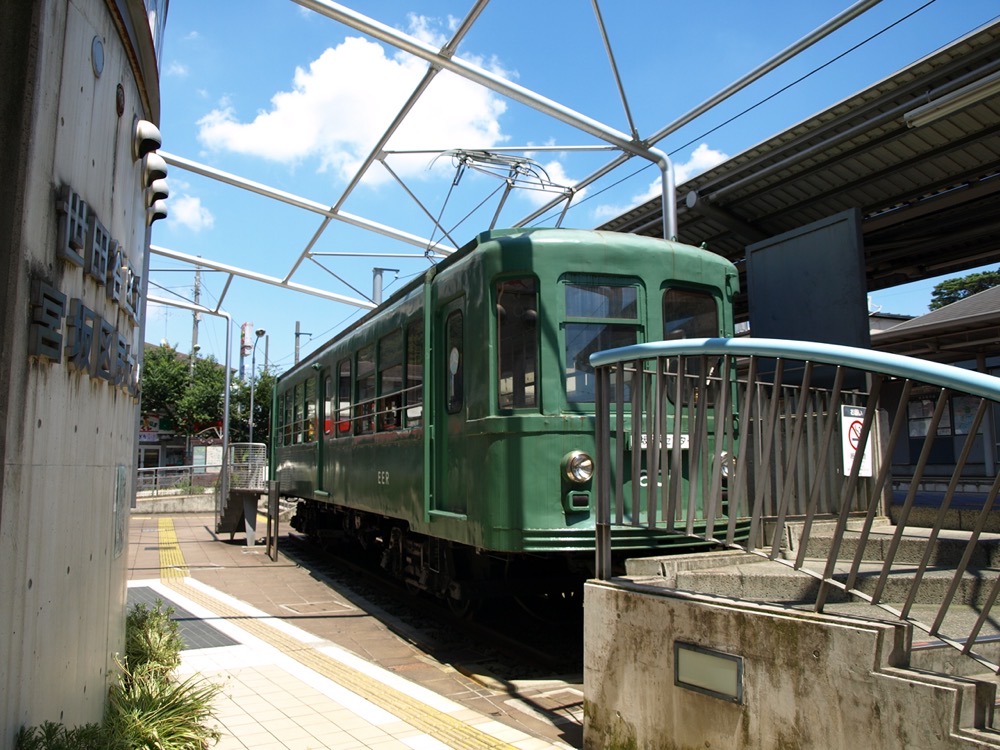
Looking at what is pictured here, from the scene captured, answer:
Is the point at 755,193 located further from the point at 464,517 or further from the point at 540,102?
the point at 464,517

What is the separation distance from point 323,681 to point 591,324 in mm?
3247

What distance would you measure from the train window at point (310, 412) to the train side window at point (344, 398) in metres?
1.42

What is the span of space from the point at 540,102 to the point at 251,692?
5487 millimetres

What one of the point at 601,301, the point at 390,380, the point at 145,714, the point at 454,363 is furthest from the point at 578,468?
the point at 390,380

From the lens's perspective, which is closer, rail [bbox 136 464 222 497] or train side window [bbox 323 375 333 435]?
train side window [bbox 323 375 333 435]

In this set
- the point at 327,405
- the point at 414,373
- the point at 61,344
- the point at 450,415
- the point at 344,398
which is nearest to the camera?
the point at 61,344

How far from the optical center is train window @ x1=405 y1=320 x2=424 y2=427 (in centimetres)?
730

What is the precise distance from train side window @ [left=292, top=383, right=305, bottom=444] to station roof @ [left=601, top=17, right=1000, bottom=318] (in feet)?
20.0

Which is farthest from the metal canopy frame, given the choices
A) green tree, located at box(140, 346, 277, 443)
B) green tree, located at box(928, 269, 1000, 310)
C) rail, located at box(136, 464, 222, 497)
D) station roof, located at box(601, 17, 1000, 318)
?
green tree, located at box(928, 269, 1000, 310)

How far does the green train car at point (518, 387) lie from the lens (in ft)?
18.6

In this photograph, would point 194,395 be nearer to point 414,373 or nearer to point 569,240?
point 414,373

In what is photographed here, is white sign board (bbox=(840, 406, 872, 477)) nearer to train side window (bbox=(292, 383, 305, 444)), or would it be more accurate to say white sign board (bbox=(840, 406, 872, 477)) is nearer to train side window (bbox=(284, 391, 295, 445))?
train side window (bbox=(292, 383, 305, 444))

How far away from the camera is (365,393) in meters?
9.36

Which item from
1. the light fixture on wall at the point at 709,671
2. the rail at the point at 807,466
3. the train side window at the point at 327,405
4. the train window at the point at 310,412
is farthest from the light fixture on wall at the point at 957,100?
the train window at the point at 310,412
